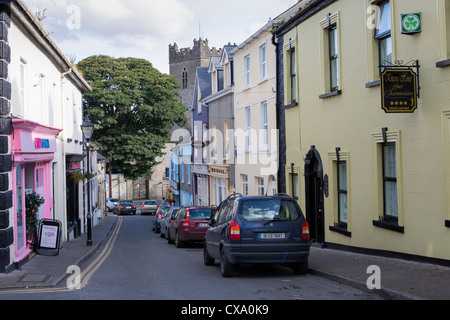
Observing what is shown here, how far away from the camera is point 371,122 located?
1338 centimetres

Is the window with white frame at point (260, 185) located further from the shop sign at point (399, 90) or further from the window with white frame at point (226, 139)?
the shop sign at point (399, 90)

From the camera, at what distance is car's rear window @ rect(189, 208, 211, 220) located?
20.0 metres

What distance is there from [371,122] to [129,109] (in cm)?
3758

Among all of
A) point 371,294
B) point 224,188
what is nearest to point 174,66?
point 224,188

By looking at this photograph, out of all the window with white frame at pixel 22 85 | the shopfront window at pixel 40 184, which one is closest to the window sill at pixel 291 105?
the shopfront window at pixel 40 184

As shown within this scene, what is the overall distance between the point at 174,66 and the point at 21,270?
86382 mm

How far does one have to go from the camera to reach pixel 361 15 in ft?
45.0

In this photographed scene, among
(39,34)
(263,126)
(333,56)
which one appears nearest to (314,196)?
(333,56)

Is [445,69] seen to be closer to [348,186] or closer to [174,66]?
[348,186]

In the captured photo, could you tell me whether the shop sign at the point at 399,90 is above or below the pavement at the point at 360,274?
above

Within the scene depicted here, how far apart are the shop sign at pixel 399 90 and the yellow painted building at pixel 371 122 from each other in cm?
2

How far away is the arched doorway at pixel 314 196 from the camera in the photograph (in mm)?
17000

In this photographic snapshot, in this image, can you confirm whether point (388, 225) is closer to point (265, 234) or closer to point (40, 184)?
point (265, 234)

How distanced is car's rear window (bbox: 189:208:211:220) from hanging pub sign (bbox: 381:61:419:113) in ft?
33.5
